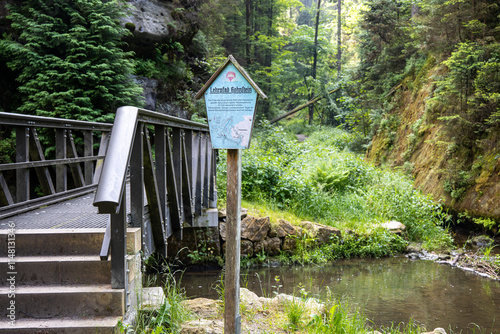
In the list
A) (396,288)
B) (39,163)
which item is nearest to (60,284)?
(39,163)

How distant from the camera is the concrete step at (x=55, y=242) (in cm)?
304

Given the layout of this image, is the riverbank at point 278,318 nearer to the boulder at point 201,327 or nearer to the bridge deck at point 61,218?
the boulder at point 201,327

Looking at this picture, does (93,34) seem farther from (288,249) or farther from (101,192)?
(101,192)

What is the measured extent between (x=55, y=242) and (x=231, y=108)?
182 centimetres

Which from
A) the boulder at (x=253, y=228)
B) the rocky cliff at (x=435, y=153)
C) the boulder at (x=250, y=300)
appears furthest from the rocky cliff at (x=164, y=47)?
the boulder at (x=250, y=300)

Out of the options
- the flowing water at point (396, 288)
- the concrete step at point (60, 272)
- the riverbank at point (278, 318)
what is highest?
the concrete step at point (60, 272)

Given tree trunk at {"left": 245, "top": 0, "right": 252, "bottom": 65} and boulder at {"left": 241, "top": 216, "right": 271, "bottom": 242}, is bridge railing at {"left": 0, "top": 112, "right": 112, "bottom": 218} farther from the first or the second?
tree trunk at {"left": 245, "top": 0, "right": 252, "bottom": 65}

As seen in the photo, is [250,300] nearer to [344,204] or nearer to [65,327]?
[65,327]

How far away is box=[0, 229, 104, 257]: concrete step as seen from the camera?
3.04 m

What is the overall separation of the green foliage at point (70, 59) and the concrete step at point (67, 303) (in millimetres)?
6482

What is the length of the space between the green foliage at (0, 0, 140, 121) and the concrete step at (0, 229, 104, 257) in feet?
19.6

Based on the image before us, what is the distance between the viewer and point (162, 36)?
12.6 meters

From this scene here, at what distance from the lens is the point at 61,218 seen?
3832 mm

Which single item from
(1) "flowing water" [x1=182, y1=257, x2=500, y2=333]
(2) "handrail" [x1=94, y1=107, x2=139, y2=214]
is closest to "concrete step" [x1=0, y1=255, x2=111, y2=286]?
(2) "handrail" [x1=94, y1=107, x2=139, y2=214]
